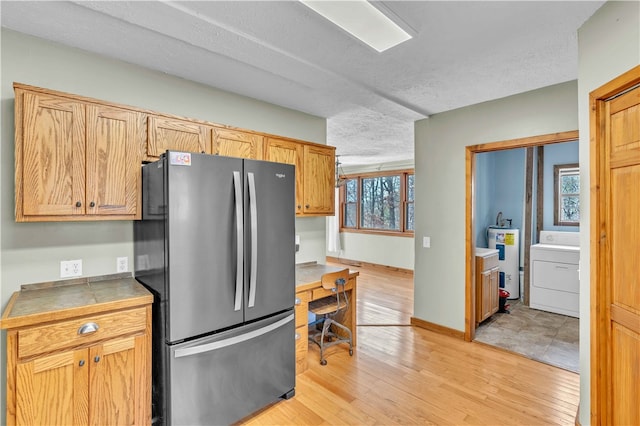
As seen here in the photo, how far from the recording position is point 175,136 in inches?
94.3

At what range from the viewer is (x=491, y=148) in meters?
3.28

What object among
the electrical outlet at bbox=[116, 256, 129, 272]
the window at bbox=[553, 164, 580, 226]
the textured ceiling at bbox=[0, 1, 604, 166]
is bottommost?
the electrical outlet at bbox=[116, 256, 129, 272]

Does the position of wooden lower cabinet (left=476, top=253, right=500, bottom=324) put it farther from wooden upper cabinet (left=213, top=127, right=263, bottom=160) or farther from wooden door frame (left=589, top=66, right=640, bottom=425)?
wooden upper cabinet (left=213, top=127, right=263, bottom=160)

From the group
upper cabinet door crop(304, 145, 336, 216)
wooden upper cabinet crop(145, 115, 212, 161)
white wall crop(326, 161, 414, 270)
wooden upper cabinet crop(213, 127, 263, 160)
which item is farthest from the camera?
white wall crop(326, 161, 414, 270)

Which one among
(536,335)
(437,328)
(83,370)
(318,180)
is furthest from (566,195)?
(83,370)

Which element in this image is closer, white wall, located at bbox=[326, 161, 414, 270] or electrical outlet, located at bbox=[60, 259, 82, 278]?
electrical outlet, located at bbox=[60, 259, 82, 278]

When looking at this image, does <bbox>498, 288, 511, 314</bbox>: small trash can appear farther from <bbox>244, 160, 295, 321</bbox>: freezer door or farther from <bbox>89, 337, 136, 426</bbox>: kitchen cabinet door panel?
<bbox>89, 337, 136, 426</bbox>: kitchen cabinet door panel

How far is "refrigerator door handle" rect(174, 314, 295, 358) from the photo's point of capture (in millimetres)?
1898

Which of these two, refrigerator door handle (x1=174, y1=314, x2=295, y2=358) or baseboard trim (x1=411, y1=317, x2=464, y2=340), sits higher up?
refrigerator door handle (x1=174, y1=314, x2=295, y2=358)

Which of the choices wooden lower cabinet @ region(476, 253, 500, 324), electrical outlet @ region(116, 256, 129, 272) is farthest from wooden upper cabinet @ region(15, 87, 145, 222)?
wooden lower cabinet @ region(476, 253, 500, 324)

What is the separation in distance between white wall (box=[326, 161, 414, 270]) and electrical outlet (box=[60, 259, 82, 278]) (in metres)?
5.90

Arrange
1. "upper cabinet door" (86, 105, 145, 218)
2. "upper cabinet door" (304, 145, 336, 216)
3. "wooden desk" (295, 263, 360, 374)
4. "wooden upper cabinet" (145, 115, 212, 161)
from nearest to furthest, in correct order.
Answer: "upper cabinet door" (86, 105, 145, 218) < "wooden upper cabinet" (145, 115, 212, 161) < "wooden desk" (295, 263, 360, 374) < "upper cabinet door" (304, 145, 336, 216)

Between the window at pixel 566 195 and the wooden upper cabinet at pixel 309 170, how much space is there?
363 cm

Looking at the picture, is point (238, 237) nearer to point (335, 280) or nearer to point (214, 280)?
point (214, 280)
